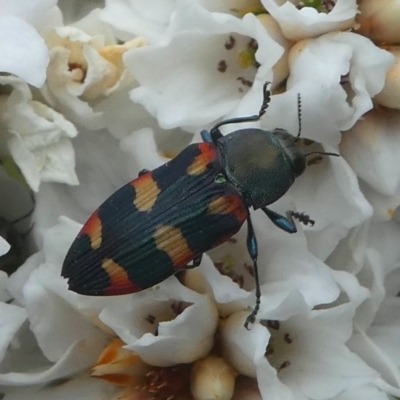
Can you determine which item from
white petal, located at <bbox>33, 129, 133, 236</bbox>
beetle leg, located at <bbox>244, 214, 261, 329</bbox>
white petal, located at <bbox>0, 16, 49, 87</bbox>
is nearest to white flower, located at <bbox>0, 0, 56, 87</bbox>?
white petal, located at <bbox>0, 16, 49, 87</bbox>

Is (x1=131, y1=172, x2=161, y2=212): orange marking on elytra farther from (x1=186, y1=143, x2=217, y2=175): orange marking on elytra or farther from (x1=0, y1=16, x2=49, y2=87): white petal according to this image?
(x1=0, y1=16, x2=49, y2=87): white petal

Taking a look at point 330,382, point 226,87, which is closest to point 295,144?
point 226,87

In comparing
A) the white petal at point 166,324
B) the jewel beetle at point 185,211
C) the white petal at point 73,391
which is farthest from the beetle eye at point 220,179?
the white petal at point 73,391

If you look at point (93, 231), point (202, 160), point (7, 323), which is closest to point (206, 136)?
point (202, 160)

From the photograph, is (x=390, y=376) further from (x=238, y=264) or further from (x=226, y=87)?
(x=226, y=87)

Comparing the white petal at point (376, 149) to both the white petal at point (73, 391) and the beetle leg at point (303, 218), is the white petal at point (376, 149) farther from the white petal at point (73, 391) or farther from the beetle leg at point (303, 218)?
the white petal at point (73, 391)

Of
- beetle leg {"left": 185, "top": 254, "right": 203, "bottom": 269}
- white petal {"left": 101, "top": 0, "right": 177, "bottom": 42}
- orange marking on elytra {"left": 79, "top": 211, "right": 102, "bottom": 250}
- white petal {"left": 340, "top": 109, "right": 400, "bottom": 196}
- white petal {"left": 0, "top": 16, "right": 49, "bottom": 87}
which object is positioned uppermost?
white petal {"left": 0, "top": 16, "right": 49, "bottom": 87}

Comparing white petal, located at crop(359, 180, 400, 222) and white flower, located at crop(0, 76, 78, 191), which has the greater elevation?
white flower, located at crop(0, 76, 78, 191)
